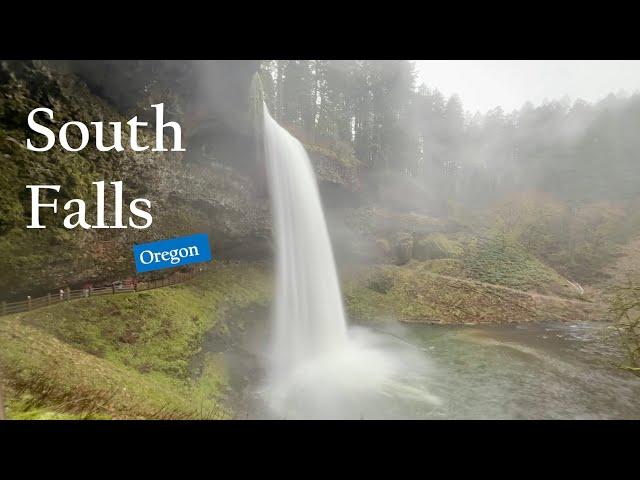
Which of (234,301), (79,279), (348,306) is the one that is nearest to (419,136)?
(348,306)

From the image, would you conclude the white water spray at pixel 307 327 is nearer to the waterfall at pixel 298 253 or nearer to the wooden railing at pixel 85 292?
the waterfall at pixel 298 253

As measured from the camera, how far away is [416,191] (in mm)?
36438

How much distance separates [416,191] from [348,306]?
20.0 metres

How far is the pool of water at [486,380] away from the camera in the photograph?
10.6 metres

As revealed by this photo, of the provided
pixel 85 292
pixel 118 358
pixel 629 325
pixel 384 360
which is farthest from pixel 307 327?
pixel 629 325

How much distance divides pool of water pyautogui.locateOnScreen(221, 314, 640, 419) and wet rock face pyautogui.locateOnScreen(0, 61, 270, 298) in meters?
7.96

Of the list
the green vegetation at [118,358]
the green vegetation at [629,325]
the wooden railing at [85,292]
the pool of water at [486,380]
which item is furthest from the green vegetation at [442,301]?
the wooden railing at [85,292]

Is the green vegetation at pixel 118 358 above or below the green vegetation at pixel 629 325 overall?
below

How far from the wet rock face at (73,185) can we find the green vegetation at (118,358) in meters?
2.02

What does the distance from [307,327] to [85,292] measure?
1089 cm

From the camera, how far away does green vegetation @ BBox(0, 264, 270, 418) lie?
7.41 meters

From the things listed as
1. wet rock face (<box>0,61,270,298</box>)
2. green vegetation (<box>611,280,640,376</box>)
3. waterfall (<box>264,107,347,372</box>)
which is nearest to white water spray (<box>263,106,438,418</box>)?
waterfall (<box>264,107,347,372</box>)

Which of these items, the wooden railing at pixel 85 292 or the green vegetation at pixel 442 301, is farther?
the green vegetation at pixel 442 301
